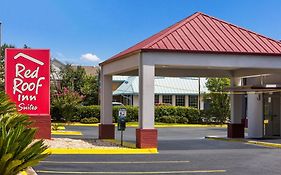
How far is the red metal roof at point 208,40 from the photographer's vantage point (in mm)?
19062

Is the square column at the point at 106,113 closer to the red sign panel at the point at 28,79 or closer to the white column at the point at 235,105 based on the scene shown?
the red sign panel at the point at 28,79

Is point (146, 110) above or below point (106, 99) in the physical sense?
below

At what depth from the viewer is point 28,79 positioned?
20.2m

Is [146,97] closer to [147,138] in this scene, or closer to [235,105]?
[147,138]

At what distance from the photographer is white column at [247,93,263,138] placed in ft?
84.9

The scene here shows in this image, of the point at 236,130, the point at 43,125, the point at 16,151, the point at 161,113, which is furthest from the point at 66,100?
the point at 16,151

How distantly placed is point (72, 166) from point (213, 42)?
945 centimetres

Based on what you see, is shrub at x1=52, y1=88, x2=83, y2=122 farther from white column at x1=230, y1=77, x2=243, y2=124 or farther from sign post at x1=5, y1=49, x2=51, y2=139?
sign post at x1=5, y1=49, x2=51, y2=139

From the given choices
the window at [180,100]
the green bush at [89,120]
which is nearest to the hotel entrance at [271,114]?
the green bush at [89,120]

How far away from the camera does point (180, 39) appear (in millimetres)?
19672

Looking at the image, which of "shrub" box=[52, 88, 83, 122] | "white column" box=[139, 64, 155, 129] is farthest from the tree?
"white column" box=[139, 64, 155, 129]

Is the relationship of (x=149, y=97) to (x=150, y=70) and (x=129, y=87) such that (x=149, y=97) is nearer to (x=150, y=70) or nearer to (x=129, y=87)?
(x=150, y=70)

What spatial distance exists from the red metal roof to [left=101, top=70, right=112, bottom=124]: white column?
233 centimetres

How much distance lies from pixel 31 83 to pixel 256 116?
12639 mm
